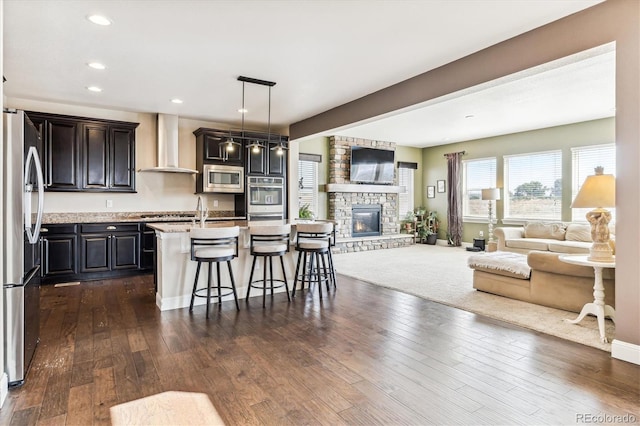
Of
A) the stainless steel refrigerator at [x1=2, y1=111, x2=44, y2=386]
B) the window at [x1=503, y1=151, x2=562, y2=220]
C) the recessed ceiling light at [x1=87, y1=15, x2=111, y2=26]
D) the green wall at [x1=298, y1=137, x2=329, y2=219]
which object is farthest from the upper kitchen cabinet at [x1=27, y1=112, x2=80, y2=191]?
the window at [x1=503, y1=151, x2=562, y2=220]

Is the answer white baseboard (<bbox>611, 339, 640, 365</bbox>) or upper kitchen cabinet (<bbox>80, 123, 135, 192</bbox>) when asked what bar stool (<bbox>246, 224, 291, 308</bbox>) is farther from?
white baseboard (<bbox>611, 339, 640, 365</bbox>)

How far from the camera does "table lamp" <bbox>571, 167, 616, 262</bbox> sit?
316 cm

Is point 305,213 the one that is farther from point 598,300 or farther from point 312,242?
point 598,300

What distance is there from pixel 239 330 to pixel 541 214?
7245 millimetres

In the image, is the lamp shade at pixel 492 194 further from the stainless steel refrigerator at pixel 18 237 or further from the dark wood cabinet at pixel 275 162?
the stainless steel refrigerator at pixel 18 237

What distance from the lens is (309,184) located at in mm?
8727

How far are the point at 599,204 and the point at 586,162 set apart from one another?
198 inches

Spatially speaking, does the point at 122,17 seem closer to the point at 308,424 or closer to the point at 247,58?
the point at 247,58

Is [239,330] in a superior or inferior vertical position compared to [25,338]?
inferior

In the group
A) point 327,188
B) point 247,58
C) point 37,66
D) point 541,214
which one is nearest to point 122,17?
point 247,58

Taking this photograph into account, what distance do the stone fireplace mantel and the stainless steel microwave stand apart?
106 inches

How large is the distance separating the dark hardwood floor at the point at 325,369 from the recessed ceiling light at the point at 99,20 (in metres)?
2.73

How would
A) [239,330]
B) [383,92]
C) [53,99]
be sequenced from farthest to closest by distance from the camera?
[53,99]
[383,92]
[239,330]

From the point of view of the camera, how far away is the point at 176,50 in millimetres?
3631
